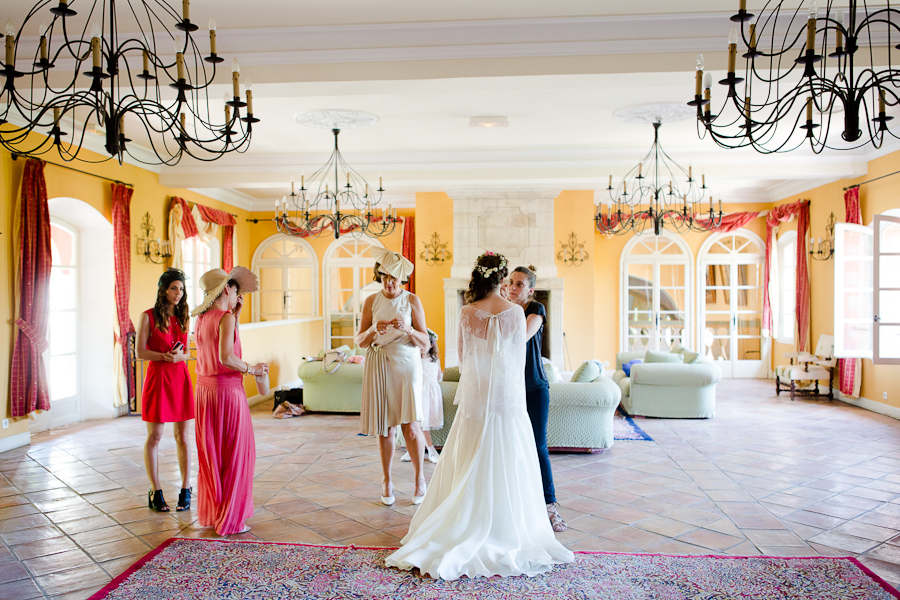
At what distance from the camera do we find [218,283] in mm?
3459

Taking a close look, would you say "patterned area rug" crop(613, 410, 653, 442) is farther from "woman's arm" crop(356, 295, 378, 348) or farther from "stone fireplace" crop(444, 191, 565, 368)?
"woman's arm" crop(356, 295, 378, 348)

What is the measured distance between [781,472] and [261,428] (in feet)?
15.7

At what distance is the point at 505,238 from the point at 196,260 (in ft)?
15.4

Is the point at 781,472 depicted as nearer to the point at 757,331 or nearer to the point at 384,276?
the point at 384,276

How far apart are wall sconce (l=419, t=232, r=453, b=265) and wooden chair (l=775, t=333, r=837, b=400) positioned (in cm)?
507

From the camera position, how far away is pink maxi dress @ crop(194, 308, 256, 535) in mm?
3367

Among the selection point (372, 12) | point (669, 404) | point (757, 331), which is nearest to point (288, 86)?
point (372, 12)

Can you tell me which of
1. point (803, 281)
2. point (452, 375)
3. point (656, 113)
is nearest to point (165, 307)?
point (452, 375)

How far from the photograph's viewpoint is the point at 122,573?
2.98 m

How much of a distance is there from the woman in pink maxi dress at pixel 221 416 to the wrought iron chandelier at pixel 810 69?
8.35 ft

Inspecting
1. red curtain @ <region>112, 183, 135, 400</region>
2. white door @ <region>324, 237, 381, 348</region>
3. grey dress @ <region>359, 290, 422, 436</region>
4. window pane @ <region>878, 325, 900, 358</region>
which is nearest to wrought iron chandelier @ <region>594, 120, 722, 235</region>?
window pane @ <region>878, 325, 900, 358</region>

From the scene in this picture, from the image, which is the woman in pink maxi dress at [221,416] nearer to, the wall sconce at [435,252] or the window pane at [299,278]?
the wall sconce at [435,252]

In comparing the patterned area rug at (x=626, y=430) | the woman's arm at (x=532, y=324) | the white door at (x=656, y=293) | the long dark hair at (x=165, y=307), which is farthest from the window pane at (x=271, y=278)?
the woman's arm at (x=532, y=324)

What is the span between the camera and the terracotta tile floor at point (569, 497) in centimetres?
329
